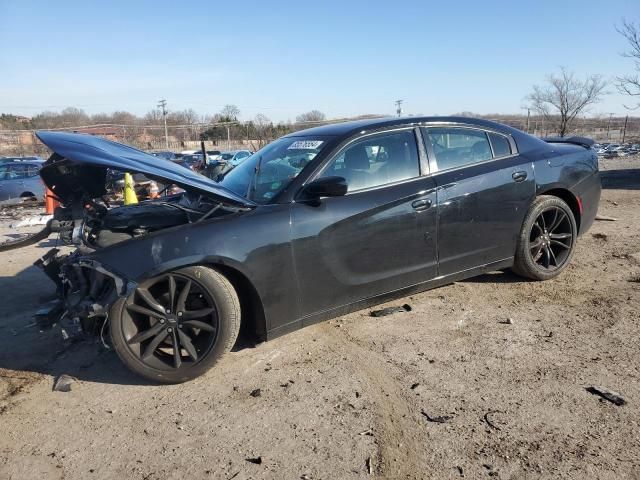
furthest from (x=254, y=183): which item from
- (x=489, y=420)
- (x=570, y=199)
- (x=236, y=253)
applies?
(x=570, y=199)

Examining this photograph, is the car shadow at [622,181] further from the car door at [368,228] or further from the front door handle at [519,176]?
the car door at [368,228]

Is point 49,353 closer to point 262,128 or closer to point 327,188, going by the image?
point 327,188

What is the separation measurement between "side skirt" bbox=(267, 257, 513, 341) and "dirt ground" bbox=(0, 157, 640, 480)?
0.24m

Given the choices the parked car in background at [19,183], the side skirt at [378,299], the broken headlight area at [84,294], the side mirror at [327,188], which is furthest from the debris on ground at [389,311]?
the parked car in background at [19,183]

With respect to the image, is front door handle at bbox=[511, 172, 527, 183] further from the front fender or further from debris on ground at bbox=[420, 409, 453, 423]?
debris on ground at bbox=[420, 409, 453, 423]

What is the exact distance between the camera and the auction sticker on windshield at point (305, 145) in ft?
12.5

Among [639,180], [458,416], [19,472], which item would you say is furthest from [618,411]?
→ [639,180]

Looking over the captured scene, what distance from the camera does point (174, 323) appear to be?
3.13 meters

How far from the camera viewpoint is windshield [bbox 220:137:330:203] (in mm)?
3656

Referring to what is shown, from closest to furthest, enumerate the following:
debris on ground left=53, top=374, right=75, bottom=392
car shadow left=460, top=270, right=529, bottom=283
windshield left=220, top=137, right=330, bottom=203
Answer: debris on ground left=53, top=374, right=75, bottom=392
windshield left=220, top=137, right=330, bottom=203
car shadow left=460, top=270, right=529, bottom=283

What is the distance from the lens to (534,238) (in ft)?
15.0

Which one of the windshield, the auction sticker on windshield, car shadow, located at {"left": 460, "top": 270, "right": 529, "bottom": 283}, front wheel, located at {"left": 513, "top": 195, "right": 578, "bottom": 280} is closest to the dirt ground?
front wheel, located at {"left": 513, "top": 195, "right": 578, "bottom": 280}

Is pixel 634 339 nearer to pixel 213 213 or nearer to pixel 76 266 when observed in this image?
pixel 213 213

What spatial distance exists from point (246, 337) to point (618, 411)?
90.2 inches
